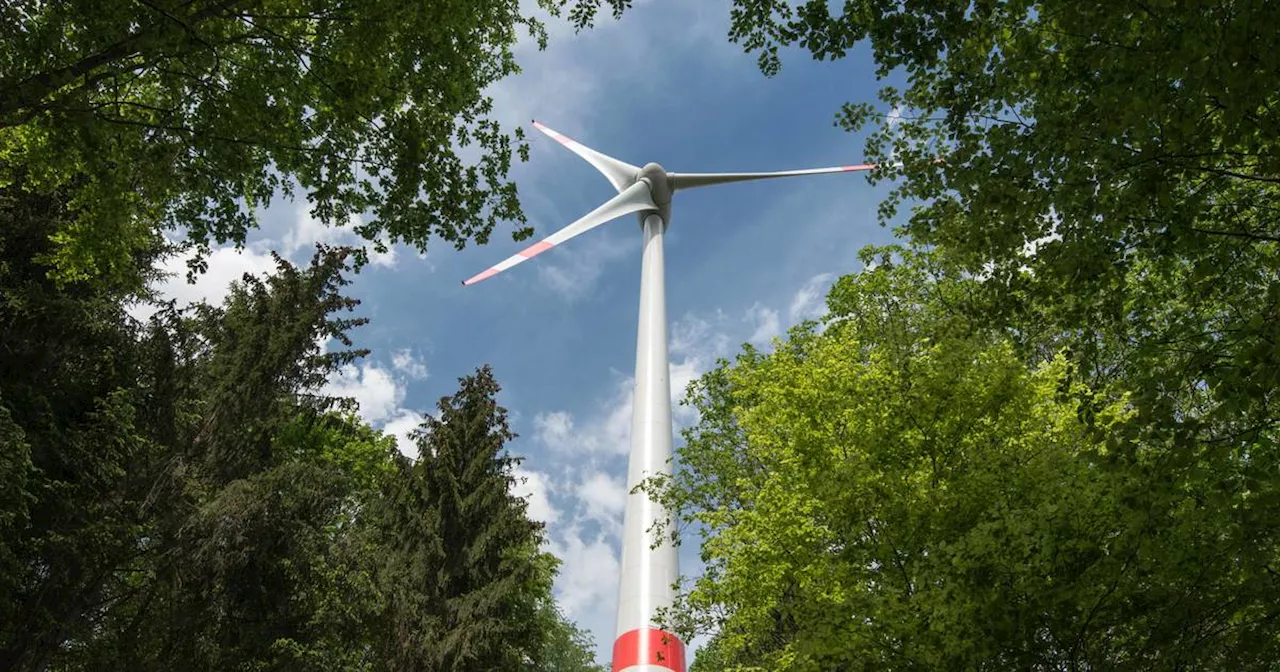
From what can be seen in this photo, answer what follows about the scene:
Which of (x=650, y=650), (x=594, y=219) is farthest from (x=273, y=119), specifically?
(x=594, y=219)

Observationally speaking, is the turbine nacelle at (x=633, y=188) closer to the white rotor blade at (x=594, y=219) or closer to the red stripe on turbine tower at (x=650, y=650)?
the white rotor blade at (x=594, y=219)

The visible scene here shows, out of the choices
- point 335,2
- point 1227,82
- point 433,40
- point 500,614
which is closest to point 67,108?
point 335,2

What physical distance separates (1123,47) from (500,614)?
2029 cm

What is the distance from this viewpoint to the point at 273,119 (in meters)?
9.38

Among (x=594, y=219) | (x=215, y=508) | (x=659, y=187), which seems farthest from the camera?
(x=659, y=187)

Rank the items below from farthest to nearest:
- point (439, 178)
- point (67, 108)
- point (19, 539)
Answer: point (19, 539) < point (439, 178) < point (67, 108)

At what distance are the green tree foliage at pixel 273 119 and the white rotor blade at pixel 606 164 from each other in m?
25.3

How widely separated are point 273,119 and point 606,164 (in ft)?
95.4

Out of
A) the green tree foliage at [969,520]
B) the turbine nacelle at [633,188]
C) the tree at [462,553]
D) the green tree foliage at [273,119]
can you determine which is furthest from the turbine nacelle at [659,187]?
the green tree foliage at [273,119]

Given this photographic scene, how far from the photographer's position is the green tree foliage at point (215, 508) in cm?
1505

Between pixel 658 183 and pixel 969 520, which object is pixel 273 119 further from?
pixel 658 183

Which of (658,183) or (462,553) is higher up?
(658,183)

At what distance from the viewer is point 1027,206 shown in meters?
6.66

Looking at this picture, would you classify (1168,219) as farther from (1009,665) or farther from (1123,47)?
(1009,665)
